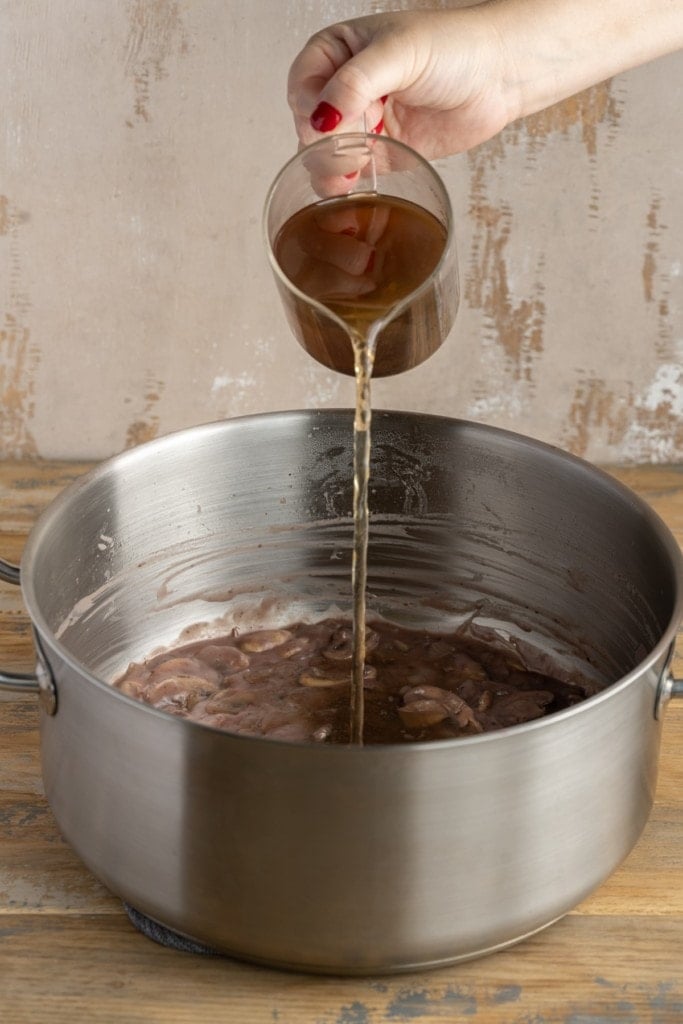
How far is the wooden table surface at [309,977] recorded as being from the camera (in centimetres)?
75

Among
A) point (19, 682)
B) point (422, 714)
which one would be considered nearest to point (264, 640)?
point (422, 714)

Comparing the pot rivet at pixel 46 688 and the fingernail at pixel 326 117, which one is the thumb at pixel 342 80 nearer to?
the fingernail at pixel 326 117

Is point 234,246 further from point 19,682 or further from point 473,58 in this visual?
point 19,682

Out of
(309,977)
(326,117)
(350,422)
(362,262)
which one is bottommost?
(309,977)

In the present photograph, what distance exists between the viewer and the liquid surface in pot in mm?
1033

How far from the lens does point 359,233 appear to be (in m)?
0.88

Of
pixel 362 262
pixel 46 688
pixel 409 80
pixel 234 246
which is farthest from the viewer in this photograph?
pixel 234 246

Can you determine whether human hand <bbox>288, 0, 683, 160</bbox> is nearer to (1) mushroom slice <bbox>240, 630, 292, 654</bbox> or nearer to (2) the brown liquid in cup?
(2) the brown liquid in cup

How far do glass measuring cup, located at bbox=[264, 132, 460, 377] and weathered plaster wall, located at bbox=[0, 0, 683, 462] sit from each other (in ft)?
1.72

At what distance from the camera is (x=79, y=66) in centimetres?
134

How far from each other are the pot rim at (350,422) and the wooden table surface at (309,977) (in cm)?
15

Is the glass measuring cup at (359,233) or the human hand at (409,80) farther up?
the human hand at (409,80)

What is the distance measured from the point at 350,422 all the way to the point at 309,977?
51 cm

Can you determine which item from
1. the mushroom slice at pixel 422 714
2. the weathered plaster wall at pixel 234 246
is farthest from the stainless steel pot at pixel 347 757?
the weathered plaster wall at pixel 234 246
